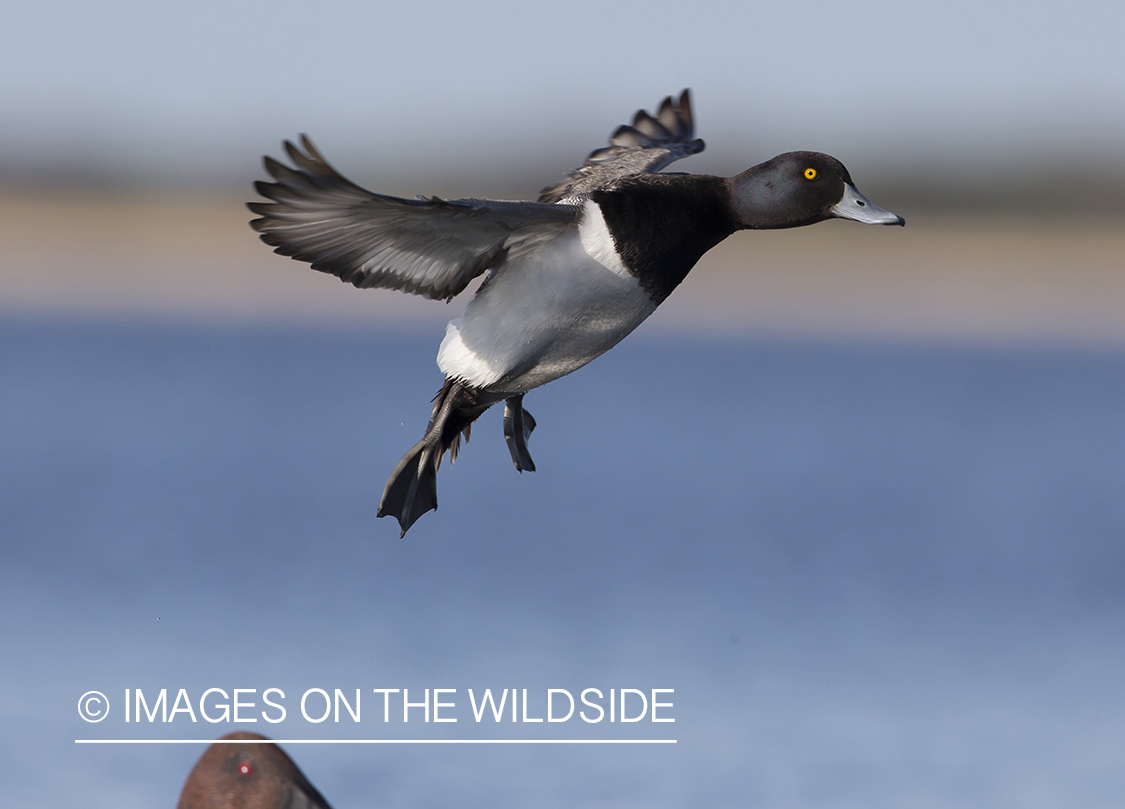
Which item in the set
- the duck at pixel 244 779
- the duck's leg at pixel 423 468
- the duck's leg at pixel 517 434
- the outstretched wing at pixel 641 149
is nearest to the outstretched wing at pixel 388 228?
the duck's leg at pixel 423 468

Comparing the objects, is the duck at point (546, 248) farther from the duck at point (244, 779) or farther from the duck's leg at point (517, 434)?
the duck at point (244, 779)

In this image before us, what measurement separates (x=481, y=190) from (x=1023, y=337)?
11.5m

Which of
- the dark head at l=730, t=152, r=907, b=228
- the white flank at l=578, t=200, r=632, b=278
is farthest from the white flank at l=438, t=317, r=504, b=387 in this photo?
the dark head at l=730, t=152, r=907, b=228

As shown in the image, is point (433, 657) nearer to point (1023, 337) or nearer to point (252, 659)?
point (252, 659)

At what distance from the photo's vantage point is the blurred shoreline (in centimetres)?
2350

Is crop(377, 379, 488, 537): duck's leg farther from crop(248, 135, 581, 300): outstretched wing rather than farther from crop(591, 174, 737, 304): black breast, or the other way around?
crop(591, 174, 737, 304): black breast

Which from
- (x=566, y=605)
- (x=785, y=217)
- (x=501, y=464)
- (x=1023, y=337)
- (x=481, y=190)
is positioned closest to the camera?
(x=785, y=217)

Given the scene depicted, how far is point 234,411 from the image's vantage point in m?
15.9

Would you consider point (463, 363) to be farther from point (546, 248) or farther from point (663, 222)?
point (663, 222)

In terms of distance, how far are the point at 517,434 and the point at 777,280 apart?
2130 cm

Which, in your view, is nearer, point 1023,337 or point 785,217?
point 785,217

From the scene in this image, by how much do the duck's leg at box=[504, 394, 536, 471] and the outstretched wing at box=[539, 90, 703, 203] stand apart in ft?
2.93

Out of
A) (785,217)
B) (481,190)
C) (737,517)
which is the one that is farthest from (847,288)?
(785,217)

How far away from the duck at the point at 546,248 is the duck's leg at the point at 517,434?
0.57 metres
